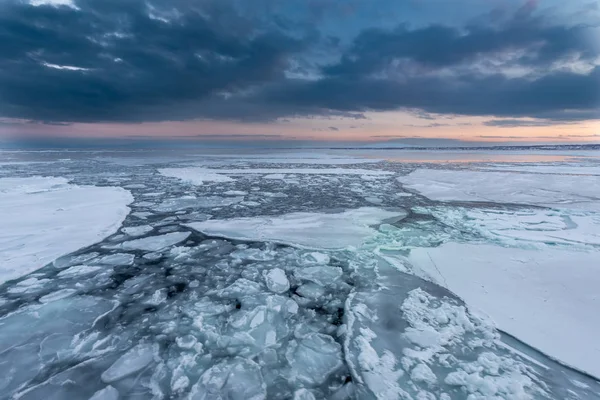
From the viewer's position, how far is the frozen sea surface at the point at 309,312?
2.15 m

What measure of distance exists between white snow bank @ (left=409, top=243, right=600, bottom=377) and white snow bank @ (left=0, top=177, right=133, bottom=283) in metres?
5.09

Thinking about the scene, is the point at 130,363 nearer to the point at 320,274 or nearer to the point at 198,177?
the point at 320,274

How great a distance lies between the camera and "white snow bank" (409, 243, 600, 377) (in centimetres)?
252

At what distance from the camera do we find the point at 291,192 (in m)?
9.46

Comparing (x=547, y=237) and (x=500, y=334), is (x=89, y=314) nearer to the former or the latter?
(x=500, y=334)

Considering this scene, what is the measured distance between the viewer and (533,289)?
10.8 ft

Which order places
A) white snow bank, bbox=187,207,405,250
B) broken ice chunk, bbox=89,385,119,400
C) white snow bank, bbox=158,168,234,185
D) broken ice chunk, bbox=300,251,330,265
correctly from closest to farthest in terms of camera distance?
broken ice chunk, bbox=89,385,119,400, broken ice chunk, bbox=300,251,330,265, white snow bank, bbox=187,207,405,250, white snow bank, bbox=158,168,234,185

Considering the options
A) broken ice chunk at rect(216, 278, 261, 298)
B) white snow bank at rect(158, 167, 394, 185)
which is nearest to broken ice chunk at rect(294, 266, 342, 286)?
Answer: broken ice chunk at rect(216, 278, 261, 298)

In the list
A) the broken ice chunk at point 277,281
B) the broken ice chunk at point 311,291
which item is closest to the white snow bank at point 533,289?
the broken ice chunk at point 311,291

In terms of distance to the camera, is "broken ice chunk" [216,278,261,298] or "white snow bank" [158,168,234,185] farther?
"white snow bank" [158,168,234,185]

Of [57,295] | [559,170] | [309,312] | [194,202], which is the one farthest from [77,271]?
[559,170]

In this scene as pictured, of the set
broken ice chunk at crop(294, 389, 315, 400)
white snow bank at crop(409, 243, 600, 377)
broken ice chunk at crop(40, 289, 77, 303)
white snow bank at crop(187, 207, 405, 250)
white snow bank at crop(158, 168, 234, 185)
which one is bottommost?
white snow bank at crop(158, 168, 234, 185)

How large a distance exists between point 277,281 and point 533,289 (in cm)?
285

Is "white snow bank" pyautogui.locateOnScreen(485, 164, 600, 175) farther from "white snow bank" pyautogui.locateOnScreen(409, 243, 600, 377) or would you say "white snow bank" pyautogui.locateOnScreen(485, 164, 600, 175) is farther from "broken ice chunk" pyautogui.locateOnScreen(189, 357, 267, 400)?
"broken ice chunk" pyautogui.locateOnScreen(189, 357, 267, 400)
